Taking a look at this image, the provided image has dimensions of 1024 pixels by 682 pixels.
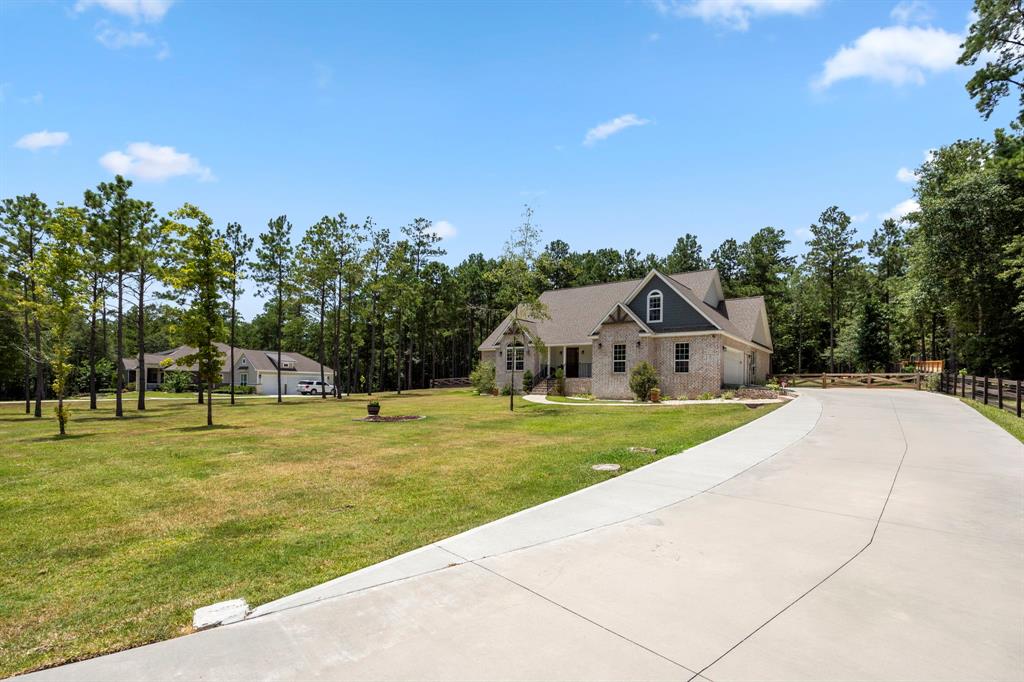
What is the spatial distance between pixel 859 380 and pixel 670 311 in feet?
61.0

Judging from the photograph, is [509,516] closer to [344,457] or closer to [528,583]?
[528,583]

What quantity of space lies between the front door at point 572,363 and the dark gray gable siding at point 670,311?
236 inches

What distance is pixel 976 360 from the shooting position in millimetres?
30859

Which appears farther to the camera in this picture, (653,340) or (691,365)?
(653,340)

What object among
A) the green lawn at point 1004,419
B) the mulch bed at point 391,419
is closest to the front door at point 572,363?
the mulch bed at point 391,419

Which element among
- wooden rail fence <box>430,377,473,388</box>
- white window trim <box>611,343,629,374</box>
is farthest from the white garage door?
wooden rail fence <box>430,377,473,388</box>

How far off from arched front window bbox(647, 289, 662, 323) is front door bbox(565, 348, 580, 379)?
653 cm

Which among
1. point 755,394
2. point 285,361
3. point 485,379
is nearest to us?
point 755,394

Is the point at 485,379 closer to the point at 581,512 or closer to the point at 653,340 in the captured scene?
the point at 653,340

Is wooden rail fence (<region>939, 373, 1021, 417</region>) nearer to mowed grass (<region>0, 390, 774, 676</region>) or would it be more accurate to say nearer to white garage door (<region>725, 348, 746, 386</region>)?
white garage door (<region>725, 348, 746, 386</region>)

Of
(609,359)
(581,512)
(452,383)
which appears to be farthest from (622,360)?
(452,383)

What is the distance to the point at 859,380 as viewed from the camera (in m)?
35.7

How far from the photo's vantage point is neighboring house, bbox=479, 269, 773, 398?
27.5 metres

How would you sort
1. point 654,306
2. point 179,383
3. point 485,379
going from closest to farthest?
point 654,306, point 485,379, point 179,383
